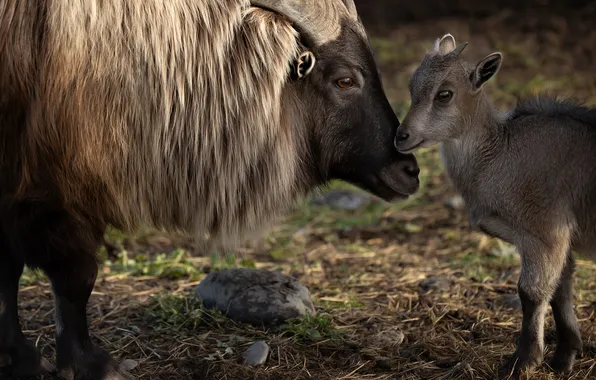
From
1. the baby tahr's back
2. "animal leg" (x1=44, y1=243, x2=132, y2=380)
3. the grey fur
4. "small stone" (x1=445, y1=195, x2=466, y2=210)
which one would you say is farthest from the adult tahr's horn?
"small stone" (x1=445, y1=195, x2=466, y2=210)

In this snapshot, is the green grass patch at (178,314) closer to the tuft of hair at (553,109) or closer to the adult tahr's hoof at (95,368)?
the adult tahr's hoof at (95,368)

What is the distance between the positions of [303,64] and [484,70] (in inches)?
31.3

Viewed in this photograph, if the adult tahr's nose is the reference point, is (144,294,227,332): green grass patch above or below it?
below

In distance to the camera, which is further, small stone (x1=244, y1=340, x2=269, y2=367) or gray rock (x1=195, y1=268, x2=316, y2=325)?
gray rock (x1=195, y1=268, x2=316, y2=325)

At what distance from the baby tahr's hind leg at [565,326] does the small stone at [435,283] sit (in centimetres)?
117

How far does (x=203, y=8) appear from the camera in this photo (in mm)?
4348

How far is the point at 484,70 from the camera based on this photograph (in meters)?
4.43

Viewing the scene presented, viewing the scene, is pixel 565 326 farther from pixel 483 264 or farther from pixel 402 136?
pixel 483 264

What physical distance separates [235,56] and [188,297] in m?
1.50

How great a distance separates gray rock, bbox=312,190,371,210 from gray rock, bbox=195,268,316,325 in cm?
238

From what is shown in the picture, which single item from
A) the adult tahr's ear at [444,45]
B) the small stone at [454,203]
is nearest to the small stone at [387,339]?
the adult tahr's ear at [444,45]

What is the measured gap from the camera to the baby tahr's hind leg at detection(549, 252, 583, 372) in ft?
14.6

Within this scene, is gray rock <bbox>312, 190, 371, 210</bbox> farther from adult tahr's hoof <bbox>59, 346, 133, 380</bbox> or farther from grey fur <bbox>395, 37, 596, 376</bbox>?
adult tahr's hoof <bbox>59, 346, 133, 380</bbox>

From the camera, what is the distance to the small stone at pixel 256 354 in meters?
4.50
